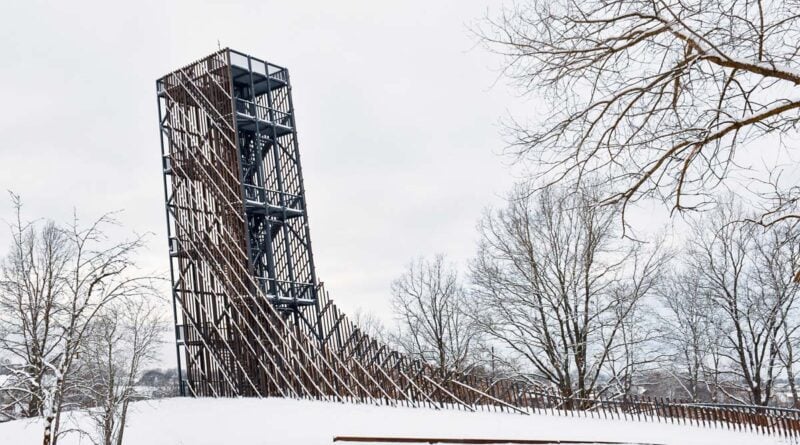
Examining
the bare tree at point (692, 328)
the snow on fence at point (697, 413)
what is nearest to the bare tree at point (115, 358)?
the snow on fence at point (697, 413)

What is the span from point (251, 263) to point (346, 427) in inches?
326

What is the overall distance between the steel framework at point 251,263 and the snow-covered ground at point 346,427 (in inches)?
55.9

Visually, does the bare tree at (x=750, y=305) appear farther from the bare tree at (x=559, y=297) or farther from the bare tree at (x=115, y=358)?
the bare tree at (x=115, y=358)

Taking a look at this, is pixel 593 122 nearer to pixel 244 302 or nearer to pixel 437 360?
pixel 244 302

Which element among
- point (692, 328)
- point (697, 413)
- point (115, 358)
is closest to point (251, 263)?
point (115, 358)

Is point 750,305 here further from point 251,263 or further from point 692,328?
point 251,263

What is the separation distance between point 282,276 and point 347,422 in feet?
31.4

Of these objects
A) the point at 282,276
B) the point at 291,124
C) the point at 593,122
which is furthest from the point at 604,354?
the point at 593,122

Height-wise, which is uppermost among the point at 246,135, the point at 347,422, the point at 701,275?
the point at 246,135

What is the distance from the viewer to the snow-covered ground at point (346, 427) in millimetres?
13453

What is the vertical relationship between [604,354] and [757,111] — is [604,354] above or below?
below

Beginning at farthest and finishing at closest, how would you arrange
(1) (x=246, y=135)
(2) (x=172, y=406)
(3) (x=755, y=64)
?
(1) (x=246, y=135) → (2) (x=172, y=406) → (3) (x=755, y=64)

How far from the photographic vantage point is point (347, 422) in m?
14.6

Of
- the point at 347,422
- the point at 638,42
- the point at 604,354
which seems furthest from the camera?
the point at 604,354
